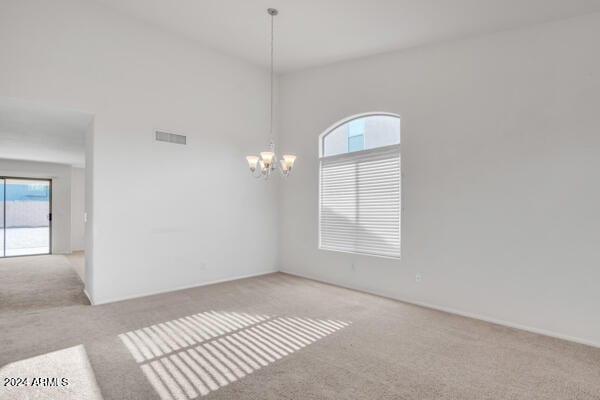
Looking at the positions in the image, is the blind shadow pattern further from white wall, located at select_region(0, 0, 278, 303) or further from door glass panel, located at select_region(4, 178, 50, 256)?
door glass panel, located at select_region(4, 178, 50, 256)

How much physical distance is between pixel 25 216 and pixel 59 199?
2.81 feet

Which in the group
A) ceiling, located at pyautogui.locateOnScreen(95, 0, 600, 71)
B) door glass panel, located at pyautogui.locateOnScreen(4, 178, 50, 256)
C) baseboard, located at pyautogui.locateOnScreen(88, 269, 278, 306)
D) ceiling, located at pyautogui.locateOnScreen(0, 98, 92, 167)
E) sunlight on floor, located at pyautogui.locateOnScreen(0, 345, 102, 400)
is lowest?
sunlight on floor, located at pyautogui.locateOnScreen(0, 345, 102, 400)

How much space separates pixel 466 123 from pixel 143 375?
424 cm

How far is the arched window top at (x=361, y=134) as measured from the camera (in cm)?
480

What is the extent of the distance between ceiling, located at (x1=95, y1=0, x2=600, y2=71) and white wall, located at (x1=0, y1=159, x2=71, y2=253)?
653 cm

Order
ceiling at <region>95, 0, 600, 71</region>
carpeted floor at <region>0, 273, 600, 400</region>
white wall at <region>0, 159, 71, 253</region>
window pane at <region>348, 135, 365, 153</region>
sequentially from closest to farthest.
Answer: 1. carpeted floor at <region>0, 273, 600, 400</region>
2. ceiling at <region>95, 0, 600, 71</region>
3. window pane at <region>348, 135, 365, 153</region>
4. white wall at <region>0, 159, 71, 253</region>

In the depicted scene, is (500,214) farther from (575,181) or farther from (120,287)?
(120,287)

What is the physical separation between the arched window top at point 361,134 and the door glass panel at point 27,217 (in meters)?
8.12

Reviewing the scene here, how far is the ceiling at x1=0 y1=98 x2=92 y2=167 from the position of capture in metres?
4.07

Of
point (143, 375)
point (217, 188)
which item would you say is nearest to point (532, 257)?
point (143, 375)

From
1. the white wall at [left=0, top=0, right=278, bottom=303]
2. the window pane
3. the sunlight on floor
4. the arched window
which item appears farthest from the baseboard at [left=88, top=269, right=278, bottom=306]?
the window pane

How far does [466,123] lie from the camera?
400cm

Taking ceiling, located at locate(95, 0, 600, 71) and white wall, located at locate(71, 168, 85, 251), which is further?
white wall, located at locate(71, 168, 85, 251)

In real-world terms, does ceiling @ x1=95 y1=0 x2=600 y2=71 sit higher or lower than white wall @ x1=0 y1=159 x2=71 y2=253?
higher
